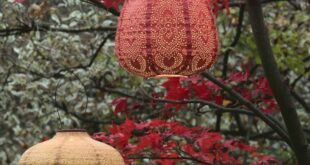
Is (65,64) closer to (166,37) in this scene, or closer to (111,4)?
(111,4)

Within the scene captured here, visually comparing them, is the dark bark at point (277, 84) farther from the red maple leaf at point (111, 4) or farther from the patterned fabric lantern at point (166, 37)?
the red maple leaf at point (111, 4)

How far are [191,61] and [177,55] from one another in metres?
0.06

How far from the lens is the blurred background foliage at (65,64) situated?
446 cm

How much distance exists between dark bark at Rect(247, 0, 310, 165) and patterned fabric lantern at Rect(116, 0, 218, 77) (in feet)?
0.87

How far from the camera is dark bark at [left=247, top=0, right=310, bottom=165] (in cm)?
248

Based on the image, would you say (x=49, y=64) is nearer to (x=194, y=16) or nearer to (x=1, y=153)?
(x=1, y=153)

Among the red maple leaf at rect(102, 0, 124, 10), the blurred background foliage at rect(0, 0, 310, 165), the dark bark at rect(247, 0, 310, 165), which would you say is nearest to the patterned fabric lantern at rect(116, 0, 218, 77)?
the dark bark at rect(247, 0, 310, 165)

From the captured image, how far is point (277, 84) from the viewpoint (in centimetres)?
260

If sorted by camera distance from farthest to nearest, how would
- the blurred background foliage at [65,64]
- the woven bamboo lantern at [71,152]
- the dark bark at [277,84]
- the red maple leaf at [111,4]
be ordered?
the blurred background foliage at [65,64]
the red maple leaf at [111,4]
the dark bark at [277,84]
the woven bamboo lantern at [71,152]

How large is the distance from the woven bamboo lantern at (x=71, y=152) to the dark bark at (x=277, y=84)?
26.3 inches

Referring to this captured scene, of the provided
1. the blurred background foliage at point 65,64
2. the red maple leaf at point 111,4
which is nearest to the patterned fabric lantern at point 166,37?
the red maple leaf at point 111,4

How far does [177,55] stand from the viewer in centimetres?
215

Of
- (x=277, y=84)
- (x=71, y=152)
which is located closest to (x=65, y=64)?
A: (x=277, y=84)

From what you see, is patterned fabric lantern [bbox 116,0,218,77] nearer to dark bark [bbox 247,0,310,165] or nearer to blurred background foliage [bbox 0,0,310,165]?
dark bark [bbox 247,0,310,165]
